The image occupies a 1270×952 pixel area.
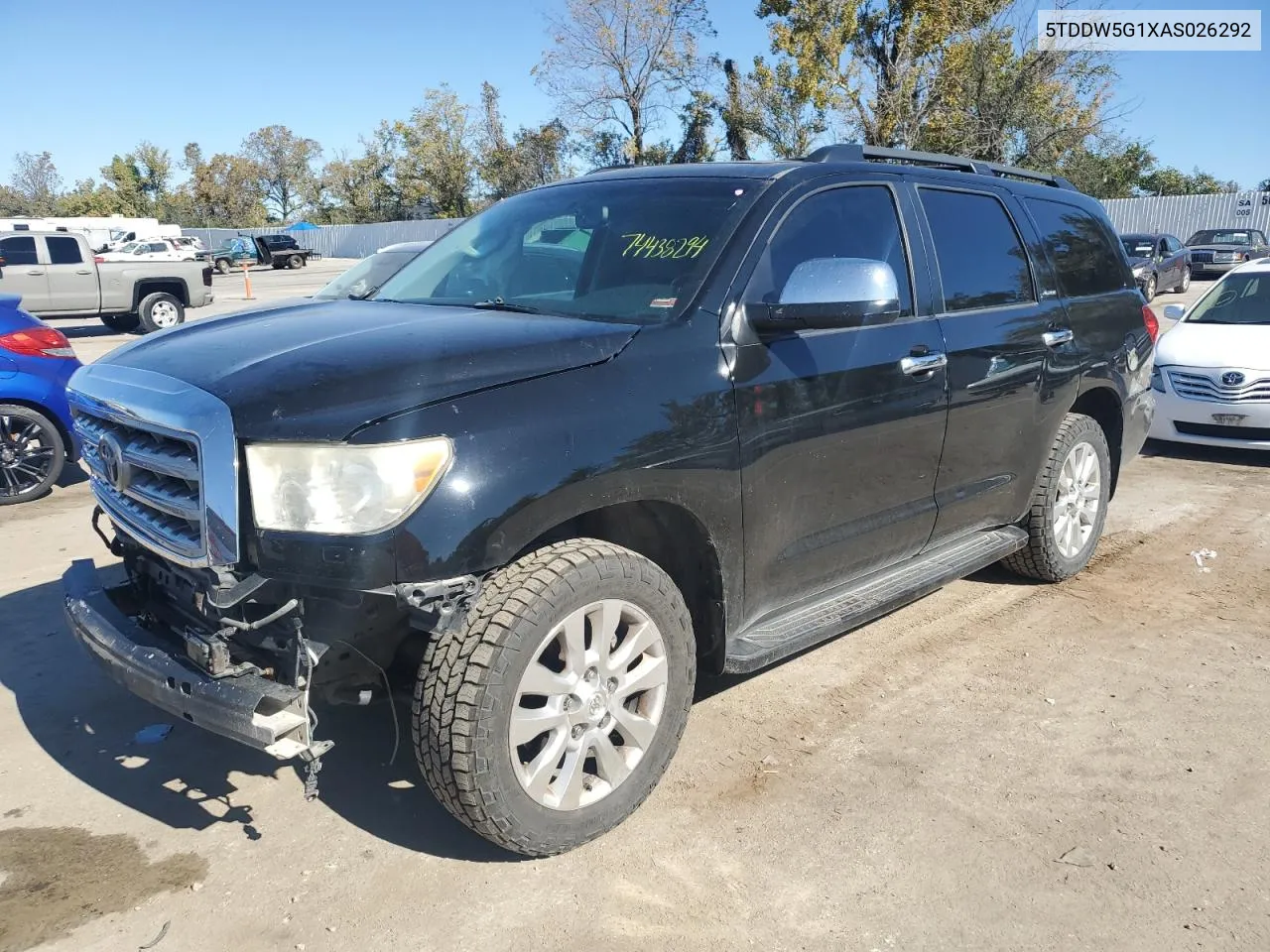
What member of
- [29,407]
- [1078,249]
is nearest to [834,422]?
[1078,249]

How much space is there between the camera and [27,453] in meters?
6.82

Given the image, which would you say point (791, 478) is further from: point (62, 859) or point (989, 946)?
point (62, 859)

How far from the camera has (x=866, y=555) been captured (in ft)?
12.4

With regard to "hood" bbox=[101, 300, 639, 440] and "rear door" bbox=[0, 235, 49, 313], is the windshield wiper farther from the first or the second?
"rear door" bbox=[0, 235, 49, 313]

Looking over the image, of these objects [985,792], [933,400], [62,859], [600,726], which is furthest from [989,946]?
[62,859]

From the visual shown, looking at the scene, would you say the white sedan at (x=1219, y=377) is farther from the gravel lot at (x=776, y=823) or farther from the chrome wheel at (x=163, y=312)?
the chrome wheel at (x=163, y=312)

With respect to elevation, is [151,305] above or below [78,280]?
below

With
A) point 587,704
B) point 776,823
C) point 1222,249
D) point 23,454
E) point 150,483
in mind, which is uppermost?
point 150,483

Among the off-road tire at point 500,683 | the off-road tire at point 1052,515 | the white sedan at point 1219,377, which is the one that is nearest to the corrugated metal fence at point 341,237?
the white sedan at point 1219,377

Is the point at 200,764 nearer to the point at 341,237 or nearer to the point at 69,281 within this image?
the point at 69,281

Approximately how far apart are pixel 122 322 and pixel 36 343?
1361cm

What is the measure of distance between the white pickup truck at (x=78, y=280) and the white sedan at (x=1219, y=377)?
638 inches

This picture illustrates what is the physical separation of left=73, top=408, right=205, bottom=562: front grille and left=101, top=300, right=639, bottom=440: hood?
0.20 m

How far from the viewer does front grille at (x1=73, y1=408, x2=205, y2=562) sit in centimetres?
262
